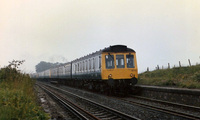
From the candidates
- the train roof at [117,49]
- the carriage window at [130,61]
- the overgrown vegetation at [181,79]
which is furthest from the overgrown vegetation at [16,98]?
the overgrown vegetation at [181,79]

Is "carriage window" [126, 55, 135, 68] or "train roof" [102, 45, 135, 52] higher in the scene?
"train roof" [102, 45, 135, 52]

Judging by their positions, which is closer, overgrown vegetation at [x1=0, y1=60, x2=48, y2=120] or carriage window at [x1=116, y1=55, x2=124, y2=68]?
overgrown vegetation at [x1=0, y1=60, x2=48, y2=120]

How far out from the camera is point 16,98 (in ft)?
23.8

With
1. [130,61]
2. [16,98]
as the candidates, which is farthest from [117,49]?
[16,98]

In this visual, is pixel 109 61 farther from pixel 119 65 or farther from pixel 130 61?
pixel 130 61

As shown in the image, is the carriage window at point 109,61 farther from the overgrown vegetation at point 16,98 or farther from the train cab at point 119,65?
the overgrown vegetation at point 16,98

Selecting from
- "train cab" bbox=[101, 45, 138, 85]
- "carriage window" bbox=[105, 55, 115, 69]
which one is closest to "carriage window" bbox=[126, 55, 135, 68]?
"train cab" bbox=[101, 45, 138, 85]

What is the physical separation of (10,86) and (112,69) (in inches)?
245

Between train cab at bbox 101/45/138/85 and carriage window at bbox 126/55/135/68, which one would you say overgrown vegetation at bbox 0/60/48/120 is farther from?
carriage window at bbox 126/55/135/68

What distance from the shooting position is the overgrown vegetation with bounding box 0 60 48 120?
5.41m

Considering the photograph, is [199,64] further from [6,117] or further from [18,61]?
[6,117]

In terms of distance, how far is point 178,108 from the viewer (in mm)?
8297

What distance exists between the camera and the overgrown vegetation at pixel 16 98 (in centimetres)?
541

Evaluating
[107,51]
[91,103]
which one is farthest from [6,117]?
[107,51]
